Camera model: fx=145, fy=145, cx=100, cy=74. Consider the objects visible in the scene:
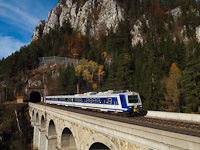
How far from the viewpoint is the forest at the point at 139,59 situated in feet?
105

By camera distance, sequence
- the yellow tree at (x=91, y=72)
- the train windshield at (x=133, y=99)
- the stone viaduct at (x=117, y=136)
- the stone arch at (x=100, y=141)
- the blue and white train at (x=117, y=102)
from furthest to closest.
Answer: the yellow tree at (x=91, y=72)
the train windshield at (x=133, y=99)
the blue and white train at (x=117, y=102)
the stone arch at (x=100, y=141)
the stone viaduct at (x=117, y=136)

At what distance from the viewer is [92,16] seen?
97.1 meters

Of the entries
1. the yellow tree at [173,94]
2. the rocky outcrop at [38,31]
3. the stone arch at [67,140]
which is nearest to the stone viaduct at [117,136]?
the stone arch at [67,140]

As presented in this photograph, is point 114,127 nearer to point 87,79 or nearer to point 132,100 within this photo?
point 132,100

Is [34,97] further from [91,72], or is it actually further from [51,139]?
[51,139]

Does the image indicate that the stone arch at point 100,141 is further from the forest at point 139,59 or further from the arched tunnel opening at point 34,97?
the arched tunnel opening at point 34,97

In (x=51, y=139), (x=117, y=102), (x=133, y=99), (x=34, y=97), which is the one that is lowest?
(x=51, y=139)

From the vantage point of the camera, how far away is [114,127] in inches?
373

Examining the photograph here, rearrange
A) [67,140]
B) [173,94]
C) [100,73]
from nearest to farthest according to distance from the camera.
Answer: [67,140], [173,94], [100,73]

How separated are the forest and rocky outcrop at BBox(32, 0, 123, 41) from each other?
5.31 meters

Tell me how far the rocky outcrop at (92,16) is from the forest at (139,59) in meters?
5.31

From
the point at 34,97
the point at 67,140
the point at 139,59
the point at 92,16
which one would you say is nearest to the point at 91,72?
the point at 139,59

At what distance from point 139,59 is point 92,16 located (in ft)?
186

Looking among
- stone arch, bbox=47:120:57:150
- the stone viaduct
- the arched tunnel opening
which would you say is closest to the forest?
the arched tunnel opening
